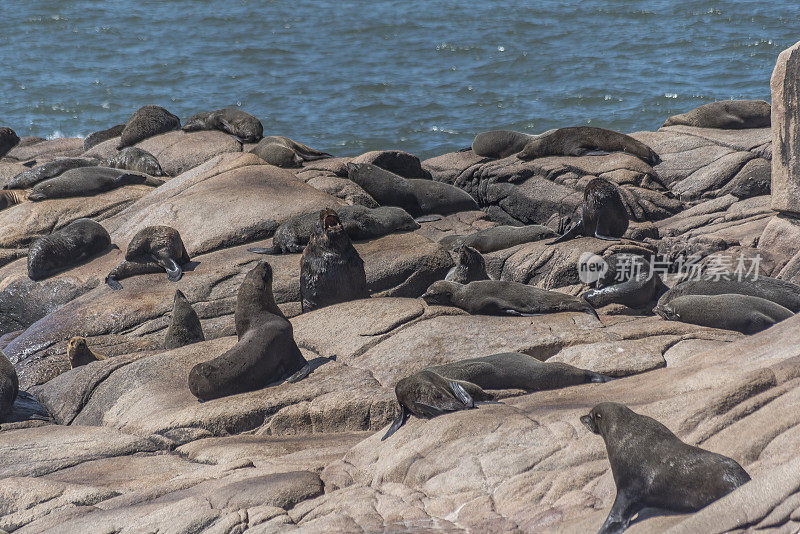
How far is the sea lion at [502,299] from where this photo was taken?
9031mm

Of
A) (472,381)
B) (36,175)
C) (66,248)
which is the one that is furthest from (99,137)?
(472,381)

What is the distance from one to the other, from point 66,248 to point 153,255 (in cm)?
164

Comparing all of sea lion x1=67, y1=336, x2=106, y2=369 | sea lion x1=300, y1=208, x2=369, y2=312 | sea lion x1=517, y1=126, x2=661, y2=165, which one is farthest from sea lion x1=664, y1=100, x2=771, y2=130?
sea lion x1=67, y1=336, x2=106, y2=369

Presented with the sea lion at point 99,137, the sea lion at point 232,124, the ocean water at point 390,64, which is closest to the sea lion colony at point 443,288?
the sea lion at point 232,124

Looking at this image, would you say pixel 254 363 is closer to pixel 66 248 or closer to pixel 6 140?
pixel 66 248

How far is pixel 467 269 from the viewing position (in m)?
10.3

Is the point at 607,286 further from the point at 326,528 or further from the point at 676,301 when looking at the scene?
the point at 326,528

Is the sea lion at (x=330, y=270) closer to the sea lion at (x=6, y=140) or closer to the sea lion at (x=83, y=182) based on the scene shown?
the sea lion at (x=83, y=182)

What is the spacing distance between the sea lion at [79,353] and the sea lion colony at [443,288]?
0.6 inches

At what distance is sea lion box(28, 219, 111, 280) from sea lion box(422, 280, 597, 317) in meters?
5.34

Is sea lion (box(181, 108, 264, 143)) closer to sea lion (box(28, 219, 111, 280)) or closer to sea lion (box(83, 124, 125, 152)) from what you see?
sea lion (box(83, 124, 125, 152))

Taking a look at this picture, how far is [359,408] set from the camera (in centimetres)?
702

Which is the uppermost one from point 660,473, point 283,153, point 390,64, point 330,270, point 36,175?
point 660,473

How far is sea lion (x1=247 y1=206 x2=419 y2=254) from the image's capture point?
11.0 metres
